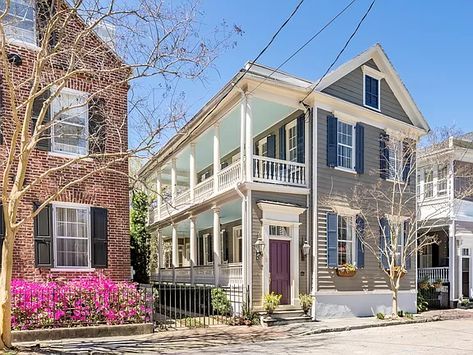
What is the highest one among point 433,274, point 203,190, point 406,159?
point 406,159

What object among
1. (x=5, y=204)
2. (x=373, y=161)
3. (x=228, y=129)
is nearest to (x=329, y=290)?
(x=373, y=161)

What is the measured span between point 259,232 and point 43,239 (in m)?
6.19

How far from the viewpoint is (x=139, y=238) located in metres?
19.0


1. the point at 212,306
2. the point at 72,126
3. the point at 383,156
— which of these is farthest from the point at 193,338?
the point at 383,156

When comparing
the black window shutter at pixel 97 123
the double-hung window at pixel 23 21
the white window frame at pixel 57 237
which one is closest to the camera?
the double-hung window at pixel 23 21

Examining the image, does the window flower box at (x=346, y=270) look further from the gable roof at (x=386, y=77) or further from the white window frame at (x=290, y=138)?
the gable roof at (x=386, y=77)

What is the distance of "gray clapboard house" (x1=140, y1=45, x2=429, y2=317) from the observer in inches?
557

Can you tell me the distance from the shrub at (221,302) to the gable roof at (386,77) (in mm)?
7453

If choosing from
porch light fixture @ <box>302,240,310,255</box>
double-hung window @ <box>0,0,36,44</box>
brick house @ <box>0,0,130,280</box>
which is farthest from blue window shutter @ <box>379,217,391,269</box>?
double-hung window @ <box>0,0,36,44</box>

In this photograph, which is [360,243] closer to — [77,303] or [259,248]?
[259,248]

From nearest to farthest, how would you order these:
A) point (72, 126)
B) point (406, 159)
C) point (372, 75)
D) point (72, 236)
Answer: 1. point (72, 236)
2. point (72, 126)
3. point (372, 75)
4. point (406, 159)

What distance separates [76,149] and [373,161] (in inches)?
419

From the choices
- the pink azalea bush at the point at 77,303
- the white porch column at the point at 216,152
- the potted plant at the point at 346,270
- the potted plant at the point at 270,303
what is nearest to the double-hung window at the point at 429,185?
the potted plant at the point at 346,270

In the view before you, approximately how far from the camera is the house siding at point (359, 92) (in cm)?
1594
